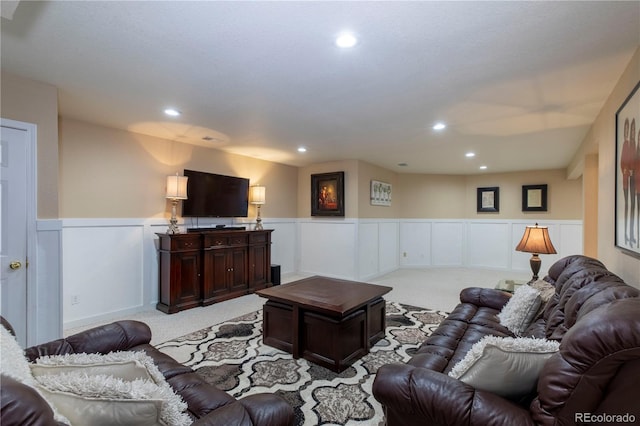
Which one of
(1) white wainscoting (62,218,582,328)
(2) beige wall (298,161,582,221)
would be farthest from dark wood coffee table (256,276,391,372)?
A: (2) beige wall (298,161,582,221)

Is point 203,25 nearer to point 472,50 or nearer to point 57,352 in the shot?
point 472,50

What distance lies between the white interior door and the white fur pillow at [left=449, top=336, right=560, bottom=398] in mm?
3012

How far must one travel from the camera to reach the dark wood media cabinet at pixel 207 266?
3910 millimetres

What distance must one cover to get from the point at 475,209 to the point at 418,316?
14.8ft

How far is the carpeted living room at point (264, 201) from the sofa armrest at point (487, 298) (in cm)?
2

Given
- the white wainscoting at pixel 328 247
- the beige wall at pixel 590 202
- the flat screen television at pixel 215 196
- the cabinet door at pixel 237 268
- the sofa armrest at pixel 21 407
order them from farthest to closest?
the white wainscoting at pixel 328 247
the cabinet door at pixel 237 268
the flat screen television at pixel 215 196
the beige wall at pixel 590 202
the sofa armrest at pixel 21 407

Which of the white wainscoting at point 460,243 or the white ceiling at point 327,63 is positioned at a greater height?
the white ceiling at point 327,63

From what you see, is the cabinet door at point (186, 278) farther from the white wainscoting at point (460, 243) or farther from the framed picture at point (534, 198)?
the framed picture at point (534, 198)

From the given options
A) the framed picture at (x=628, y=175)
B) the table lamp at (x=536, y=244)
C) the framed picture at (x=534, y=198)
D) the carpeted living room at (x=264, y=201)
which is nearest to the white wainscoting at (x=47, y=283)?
the carpeted living room at (x=264, y=201)

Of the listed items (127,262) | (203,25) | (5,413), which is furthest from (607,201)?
(127,262)

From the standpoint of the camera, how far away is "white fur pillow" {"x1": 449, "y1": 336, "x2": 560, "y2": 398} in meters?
1.20

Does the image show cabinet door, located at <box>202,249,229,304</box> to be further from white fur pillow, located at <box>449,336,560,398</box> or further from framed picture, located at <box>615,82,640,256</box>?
framed picture, located at <box>615,82,640,256</box>

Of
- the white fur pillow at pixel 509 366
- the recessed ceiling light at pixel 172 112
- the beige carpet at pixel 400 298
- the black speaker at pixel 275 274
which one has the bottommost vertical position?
the beige carpet at pixel 400 298

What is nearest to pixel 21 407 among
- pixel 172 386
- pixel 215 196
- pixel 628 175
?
pixel 172 386
